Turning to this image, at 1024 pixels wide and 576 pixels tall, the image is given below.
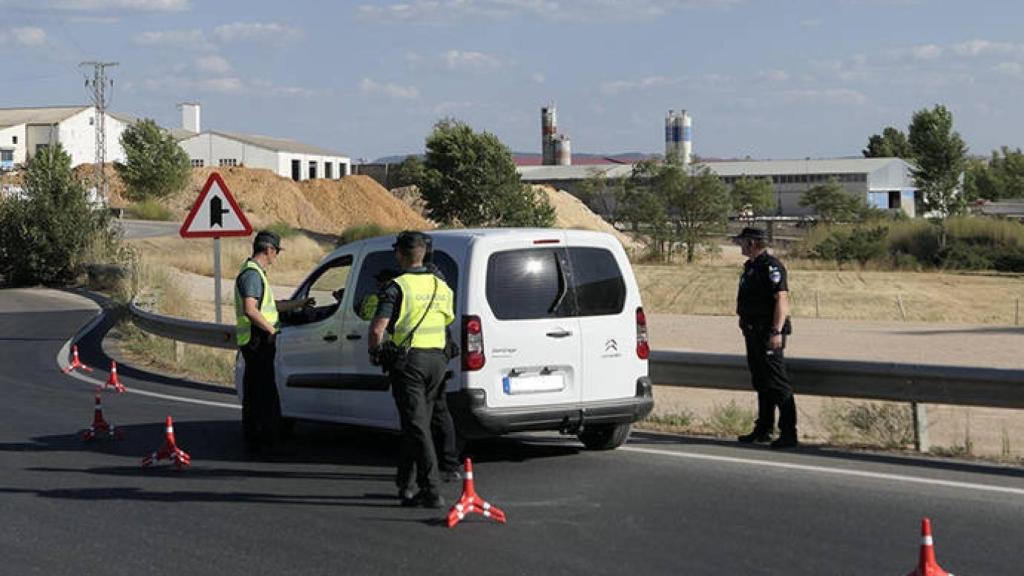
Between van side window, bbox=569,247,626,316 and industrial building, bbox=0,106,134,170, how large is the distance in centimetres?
10913

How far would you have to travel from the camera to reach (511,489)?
921cm

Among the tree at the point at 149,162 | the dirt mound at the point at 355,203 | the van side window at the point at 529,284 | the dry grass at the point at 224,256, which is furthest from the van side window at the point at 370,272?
the dirt mound at the point at 355,203

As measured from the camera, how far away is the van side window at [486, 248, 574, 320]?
970cm

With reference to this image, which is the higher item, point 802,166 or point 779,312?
point 802,166

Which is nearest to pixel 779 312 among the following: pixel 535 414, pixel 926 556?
pixel 535 414

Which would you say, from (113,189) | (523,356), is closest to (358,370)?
(523,356)

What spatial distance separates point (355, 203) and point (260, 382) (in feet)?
288

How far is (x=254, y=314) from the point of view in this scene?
10555 millimetres

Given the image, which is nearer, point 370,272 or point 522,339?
point 522,339

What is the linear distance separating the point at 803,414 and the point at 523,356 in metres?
6.46

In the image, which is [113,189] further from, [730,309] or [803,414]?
[803,414]

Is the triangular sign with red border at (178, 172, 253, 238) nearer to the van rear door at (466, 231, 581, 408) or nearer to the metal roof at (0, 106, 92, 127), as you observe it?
the van rear door at (466, 231, 581, 408)

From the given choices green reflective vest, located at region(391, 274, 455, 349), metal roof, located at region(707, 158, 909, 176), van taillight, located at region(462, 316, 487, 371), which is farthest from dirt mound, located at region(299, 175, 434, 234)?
green reflective vest, located at region(391, 274, 455, 349)

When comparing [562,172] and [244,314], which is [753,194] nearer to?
[562,172]
